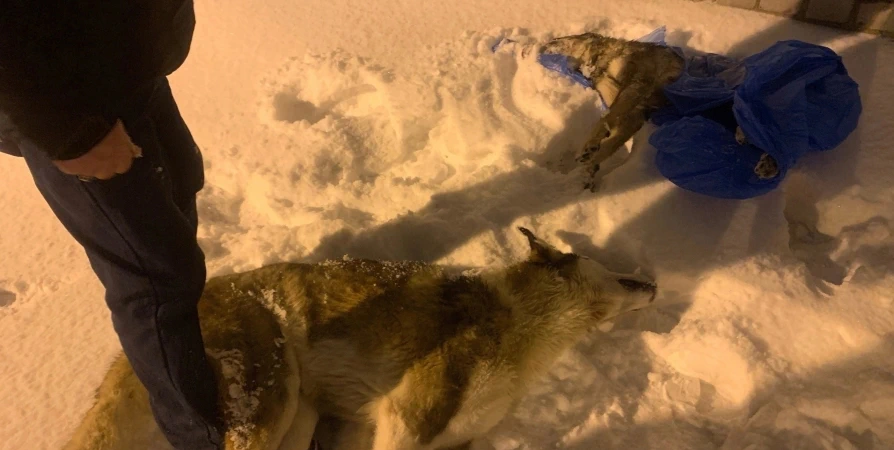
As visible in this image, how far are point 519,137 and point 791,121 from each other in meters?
1.37

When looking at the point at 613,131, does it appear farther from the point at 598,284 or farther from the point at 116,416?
the point at 116,416

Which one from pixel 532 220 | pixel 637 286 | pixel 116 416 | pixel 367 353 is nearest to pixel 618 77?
pixel 532 220

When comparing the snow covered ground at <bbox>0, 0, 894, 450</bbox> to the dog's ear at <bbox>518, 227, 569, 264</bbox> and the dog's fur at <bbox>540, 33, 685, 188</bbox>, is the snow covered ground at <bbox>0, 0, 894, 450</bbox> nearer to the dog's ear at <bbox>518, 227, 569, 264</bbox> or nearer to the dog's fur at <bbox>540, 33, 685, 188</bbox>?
the dog's fur at <bbox>540, 33, 685, 188</bbox>

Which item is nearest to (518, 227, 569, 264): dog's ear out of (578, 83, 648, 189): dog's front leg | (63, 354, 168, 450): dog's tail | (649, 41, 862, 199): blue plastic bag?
(578, 83, 648, 189): dog's front leg

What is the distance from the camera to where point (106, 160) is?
127cm

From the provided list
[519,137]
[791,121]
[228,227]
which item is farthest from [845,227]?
[228,227]

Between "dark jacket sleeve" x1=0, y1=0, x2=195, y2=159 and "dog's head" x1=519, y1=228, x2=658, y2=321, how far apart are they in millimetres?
1661

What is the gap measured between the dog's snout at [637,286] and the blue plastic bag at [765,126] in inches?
23.9

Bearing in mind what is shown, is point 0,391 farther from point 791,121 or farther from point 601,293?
point 791,121

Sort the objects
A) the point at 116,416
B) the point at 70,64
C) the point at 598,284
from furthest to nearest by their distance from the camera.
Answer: the point at 598,284, the point at 116,416, the point at 70,64

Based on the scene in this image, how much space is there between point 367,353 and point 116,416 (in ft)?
2.71

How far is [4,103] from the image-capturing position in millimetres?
1101

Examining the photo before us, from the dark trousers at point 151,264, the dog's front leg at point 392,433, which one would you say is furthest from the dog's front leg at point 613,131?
the dark trousers at point 151,264

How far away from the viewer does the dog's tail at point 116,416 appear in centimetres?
173
